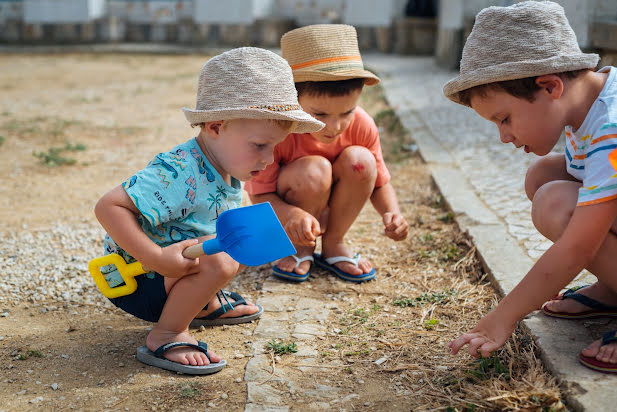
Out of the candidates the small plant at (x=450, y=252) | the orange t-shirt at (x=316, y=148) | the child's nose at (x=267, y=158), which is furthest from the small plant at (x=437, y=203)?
the child's nose at (x=267, y=158)

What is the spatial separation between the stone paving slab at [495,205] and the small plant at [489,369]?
132mm

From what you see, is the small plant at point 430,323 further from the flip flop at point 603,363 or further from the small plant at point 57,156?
the small plant at point 57,156

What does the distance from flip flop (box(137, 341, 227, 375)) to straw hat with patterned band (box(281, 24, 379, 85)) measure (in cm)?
114

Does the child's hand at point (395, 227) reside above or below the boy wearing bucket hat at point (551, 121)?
below

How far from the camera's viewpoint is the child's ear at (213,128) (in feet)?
6.93

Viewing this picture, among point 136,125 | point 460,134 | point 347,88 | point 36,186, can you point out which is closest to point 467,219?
point 347,88

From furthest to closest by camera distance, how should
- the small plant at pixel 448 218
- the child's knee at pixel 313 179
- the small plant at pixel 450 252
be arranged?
the small plant at pixel 448 218, the small plant at pixel 450 252, the child's knee at pixel 313 179

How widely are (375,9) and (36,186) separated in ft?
30.2

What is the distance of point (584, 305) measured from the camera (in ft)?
6.94

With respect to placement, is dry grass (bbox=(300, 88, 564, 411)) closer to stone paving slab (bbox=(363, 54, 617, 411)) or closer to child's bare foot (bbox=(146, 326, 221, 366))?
stone paving slab (bbox=(363, 54, 617, 411))

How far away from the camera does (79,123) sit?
234 inches

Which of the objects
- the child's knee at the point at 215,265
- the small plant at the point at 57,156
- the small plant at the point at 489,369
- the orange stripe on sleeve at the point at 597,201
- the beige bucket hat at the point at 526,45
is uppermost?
the beige bucket hat at the point at 526,45

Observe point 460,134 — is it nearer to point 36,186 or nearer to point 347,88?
point 347,88

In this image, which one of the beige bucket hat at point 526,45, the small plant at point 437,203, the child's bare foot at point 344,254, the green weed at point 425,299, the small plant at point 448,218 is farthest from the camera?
the small plant at point 437,203
